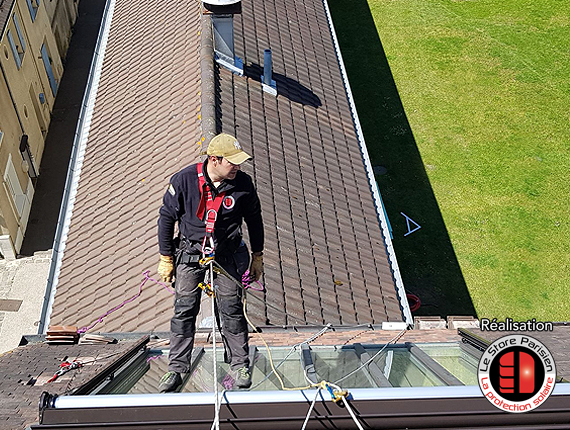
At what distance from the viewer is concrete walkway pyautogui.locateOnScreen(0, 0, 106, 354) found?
1653cm

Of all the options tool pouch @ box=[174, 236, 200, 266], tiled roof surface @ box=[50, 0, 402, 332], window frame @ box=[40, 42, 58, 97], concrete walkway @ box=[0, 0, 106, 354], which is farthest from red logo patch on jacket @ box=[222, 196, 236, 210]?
window frame @ box=[40, 42, 58, 97]

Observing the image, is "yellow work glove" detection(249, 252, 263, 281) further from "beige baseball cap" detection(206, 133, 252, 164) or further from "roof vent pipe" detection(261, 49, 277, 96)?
"roof vent pipe" detection(261, 49, 277, 96)

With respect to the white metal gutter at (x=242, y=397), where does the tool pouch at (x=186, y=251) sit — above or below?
above

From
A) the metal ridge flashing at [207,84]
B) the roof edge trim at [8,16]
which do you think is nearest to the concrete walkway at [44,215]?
the roof edge trim at [8,16]

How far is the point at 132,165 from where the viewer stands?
465 inches

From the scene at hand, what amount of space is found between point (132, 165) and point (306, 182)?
3.31 m

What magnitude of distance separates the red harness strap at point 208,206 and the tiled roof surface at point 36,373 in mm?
1549

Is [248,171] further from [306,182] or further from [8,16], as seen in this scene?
[8,16]

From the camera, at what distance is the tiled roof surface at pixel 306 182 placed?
9.78 meters

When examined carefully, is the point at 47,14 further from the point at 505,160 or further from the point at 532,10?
the point at 532,10

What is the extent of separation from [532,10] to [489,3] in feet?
6.41

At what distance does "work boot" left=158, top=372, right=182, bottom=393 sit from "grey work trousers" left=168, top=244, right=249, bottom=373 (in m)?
0.16

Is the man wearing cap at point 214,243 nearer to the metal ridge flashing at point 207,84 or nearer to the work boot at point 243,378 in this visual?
the work boot at point 243,378

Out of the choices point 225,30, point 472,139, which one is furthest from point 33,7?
point 472,139
